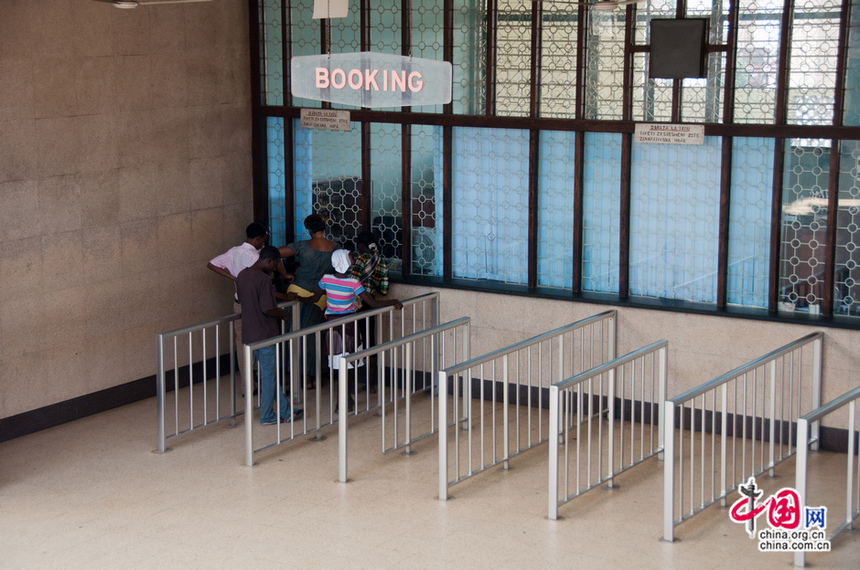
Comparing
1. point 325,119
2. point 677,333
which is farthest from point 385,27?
point 677,333

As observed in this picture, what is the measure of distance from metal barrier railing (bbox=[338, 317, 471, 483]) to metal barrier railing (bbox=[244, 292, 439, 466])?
0.23 m

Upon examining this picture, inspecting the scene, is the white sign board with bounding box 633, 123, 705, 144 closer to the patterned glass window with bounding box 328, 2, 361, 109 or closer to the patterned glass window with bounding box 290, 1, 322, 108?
the patterned glass window with bounding box 328, 2, 361, 109

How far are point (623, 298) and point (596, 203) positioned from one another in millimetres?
806

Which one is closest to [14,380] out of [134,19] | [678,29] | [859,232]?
[134,19]

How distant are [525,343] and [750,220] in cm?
214

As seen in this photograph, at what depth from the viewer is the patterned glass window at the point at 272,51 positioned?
31.3ft

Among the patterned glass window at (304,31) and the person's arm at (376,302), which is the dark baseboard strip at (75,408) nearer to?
the person's arm at (376,302)

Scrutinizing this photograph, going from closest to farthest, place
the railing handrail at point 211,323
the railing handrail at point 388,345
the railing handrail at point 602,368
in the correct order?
the railing handrail at point 602,368
the railing handrail at point 388,345
the railing handrail at point 211,323

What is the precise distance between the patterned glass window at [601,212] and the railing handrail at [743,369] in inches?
66.3

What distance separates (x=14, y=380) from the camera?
312 inches

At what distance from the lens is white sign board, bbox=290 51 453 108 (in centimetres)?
737

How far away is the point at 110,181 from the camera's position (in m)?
8.49

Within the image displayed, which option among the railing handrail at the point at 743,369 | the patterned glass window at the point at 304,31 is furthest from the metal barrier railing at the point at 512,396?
the patterned glass window at the point at 304,31

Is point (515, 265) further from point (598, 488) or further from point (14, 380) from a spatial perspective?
point (14, 380)
